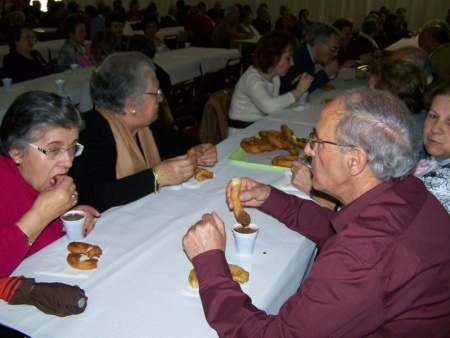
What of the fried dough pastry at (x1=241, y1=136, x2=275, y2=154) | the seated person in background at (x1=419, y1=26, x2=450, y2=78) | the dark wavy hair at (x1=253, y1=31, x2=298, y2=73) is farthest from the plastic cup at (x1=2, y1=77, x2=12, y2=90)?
the seated person in background at (x1=419, y1=26, x2=450, y2=78)

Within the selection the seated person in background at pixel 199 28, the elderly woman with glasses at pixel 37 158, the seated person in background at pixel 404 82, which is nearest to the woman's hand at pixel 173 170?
the elderly woman with glasses at pixel 37 158

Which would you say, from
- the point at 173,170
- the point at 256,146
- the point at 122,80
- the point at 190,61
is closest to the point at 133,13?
the point at 190,61

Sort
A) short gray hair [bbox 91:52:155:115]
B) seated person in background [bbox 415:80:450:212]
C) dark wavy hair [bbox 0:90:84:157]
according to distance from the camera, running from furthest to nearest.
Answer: short gray hair [bbox 91:52:155:115] → seated person in background [bbox 415:80:450:212] → dark wavy hair [bbox 0:90:84:157]

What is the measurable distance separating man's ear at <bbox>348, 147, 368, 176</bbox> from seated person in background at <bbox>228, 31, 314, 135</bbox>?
2593 mm

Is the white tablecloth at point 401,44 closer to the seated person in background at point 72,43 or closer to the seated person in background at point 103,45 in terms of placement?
the seated person in background at point 72,43

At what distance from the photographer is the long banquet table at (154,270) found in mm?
1349

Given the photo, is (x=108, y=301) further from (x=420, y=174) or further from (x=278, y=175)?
(x=420, y=174)

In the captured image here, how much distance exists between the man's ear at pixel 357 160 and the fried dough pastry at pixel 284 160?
1223mm

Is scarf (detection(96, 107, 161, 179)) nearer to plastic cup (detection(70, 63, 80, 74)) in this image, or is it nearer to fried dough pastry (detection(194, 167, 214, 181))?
fried dough pastry (detection(194, 167, 214, 181))

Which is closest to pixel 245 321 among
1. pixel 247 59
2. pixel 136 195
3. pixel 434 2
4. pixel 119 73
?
pixel 136 195

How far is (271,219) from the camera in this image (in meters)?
2.04

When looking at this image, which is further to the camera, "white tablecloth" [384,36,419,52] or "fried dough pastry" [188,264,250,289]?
"white tablecloth" [384,36,419,52]

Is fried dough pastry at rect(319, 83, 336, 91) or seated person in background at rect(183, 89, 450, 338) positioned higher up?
seated person in background at rect(183, 89, 450, 338)

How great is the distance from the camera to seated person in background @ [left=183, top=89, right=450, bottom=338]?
44.6 inches
